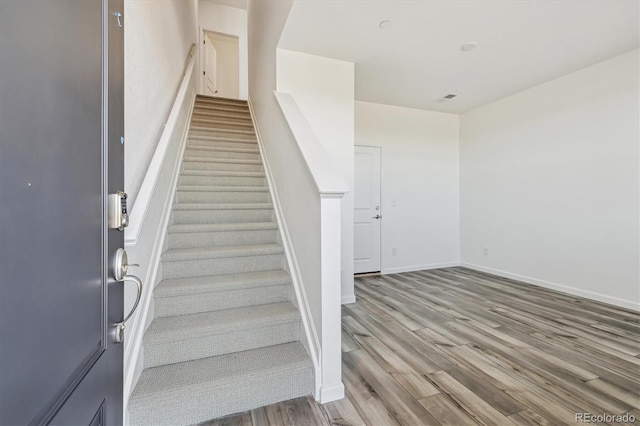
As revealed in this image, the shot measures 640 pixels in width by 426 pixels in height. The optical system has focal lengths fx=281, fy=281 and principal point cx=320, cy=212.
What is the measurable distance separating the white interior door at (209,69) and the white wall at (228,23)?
0.32 m

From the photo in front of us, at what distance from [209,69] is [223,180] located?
435cm

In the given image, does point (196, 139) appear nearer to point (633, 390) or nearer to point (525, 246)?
point (633, 390)

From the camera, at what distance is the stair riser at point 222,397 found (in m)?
1.33

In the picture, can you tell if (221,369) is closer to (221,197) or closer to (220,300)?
(220,300)

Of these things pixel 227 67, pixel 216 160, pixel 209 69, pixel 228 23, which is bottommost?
pixel 216 160

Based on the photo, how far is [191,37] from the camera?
14.3 ft

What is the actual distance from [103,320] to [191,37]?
4930 millimetres

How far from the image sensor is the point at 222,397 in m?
1.44

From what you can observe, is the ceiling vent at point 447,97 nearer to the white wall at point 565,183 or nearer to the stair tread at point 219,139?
the white wall at point 565,183

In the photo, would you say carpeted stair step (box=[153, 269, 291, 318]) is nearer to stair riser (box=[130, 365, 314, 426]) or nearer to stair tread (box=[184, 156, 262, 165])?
stair riser (box=[130, 365, 314, 426])

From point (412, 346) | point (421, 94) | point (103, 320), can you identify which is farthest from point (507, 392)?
point (421, 94)

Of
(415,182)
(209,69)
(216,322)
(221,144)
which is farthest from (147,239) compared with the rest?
(209,69)

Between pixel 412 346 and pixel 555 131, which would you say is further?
pixel 555 131

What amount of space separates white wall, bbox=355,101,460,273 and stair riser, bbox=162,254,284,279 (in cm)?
270
